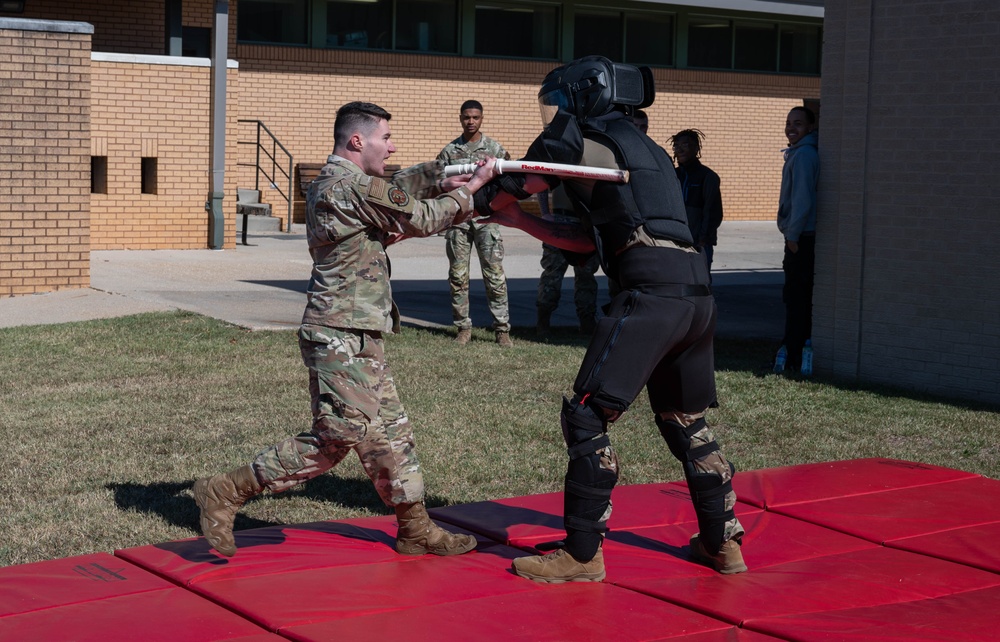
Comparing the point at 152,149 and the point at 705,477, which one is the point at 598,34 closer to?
the point at 152,149

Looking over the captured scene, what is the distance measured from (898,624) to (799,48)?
25.9 m

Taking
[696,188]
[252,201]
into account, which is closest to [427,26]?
[252,201]

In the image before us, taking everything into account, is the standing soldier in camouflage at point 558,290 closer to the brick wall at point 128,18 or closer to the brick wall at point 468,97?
the brick wall at point 128,18

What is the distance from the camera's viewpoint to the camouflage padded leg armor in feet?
15.6

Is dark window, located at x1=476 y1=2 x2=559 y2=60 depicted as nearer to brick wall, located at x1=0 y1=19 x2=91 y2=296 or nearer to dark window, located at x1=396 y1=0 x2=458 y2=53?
dark window, located at x1=396 y1=0 x2=458 y2=53

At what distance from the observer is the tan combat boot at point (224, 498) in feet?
15.5

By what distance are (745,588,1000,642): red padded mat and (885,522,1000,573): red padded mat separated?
53 centimetres

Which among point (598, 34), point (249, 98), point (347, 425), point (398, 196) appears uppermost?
point (598, 34)

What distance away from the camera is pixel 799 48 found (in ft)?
93.3

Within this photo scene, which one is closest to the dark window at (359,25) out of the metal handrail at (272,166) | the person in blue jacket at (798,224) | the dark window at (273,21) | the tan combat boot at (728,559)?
the dark window at (273,21)

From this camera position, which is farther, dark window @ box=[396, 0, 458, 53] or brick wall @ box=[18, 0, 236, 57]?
dark window @ box=[396, 0, 458, 53]

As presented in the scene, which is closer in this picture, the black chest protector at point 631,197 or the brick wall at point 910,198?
the black chest protector at point 631,197

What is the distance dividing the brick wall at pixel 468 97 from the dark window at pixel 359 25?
1.19ft

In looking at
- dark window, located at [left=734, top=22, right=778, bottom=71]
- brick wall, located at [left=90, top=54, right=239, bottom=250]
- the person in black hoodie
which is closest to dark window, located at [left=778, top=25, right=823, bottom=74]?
dark window, located at [left=734, top=22, right=778, bottom=71]
